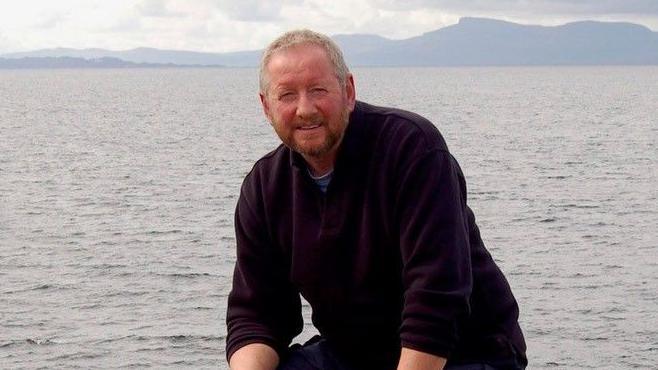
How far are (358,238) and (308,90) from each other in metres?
0.69

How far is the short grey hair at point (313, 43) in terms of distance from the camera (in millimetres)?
4590

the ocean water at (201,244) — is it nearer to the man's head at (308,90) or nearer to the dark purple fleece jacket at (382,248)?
the dark purple fleece jacket at (382,248)

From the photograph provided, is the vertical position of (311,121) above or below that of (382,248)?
above

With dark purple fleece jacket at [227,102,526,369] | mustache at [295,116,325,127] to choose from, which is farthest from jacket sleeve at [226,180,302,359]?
mustache at [295,116,325,127]

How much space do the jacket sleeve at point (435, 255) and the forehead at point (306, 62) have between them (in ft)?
1.77

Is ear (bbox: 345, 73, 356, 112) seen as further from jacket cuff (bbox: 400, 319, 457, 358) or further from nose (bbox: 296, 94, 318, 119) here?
jacket cuff (bbox: 400, 319, 457, 358)

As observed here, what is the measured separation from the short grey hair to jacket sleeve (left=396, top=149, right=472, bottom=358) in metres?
0.49

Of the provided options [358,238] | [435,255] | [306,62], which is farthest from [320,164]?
[435,255]

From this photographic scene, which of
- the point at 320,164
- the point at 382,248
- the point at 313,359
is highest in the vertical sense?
the point at 320,164

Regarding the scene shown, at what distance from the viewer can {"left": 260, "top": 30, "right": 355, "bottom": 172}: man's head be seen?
459cm

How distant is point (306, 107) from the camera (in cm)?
461

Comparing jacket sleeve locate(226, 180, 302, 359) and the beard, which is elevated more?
the beard

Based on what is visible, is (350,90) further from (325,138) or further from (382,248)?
(382,248)

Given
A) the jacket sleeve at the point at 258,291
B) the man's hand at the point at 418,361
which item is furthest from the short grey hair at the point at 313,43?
the man's hand at the point at 418,361
